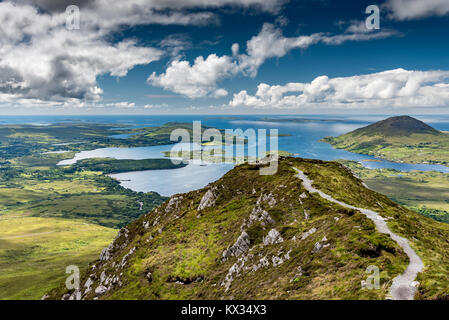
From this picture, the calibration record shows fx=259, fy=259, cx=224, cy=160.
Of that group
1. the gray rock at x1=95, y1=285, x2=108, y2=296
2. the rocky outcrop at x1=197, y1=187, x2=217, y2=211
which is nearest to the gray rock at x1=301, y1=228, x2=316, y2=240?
the rocky outcrop at x1=197, y1=187, x2=217, y2=211

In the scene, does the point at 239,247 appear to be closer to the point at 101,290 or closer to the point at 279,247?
the point at 279,247

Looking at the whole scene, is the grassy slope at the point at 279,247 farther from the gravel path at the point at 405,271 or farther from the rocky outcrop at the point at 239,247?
the rocky outcrop at the point at 239,247

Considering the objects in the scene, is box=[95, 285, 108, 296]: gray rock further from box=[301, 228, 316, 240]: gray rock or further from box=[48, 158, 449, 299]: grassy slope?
box=[301, 228, 316, 240]: gray rock

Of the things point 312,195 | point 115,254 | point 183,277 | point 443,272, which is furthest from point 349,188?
point 115,254

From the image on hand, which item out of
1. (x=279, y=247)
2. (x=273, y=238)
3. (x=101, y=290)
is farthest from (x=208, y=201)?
(x=279, y=247)

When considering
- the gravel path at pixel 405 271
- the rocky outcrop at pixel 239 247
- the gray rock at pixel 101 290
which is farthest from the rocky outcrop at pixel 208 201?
the gravel path at pixel 405 271

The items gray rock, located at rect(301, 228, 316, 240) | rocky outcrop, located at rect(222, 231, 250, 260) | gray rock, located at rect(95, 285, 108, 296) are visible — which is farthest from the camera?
gray rock, located at rect(95, 285, 108, 296)
